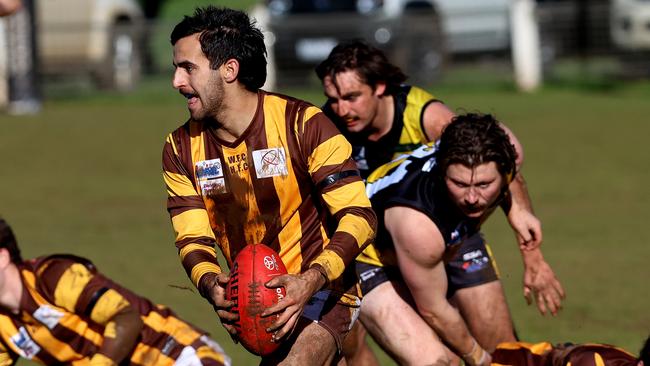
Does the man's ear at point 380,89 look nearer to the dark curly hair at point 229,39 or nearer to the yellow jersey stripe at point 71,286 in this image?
the dark curly hair at point 229,39

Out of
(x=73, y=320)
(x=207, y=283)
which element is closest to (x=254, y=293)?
(x=207, y=283)

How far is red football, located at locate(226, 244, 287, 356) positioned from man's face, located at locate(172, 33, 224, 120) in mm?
619

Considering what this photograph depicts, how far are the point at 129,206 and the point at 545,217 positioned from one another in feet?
15.1

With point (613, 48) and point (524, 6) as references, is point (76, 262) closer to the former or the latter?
point (524, 6)

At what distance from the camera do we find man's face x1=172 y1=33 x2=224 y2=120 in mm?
4945

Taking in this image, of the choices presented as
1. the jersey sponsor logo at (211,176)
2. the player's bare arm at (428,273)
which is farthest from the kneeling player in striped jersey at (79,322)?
the player's bare arm at (428,273)

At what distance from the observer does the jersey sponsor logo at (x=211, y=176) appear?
512 centimetres

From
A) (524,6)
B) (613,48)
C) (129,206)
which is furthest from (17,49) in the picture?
(613,48)

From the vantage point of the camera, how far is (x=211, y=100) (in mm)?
4977

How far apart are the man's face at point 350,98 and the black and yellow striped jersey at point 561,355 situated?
1377 mm

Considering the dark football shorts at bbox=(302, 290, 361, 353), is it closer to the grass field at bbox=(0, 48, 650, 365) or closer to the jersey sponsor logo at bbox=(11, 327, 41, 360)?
the jersey sponsor logo at bbox=(11, 327, 41, 360)

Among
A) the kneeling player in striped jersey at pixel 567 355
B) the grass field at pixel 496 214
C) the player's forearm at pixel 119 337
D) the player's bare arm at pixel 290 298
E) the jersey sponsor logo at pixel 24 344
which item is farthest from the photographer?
the grass field at pixel 496 214

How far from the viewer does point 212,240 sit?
5.19 meters

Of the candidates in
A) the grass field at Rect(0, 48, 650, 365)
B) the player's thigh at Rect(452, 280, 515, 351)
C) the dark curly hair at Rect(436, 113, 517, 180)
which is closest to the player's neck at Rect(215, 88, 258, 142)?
the dark curly hair at Rect(436, 113, 517, 180)
